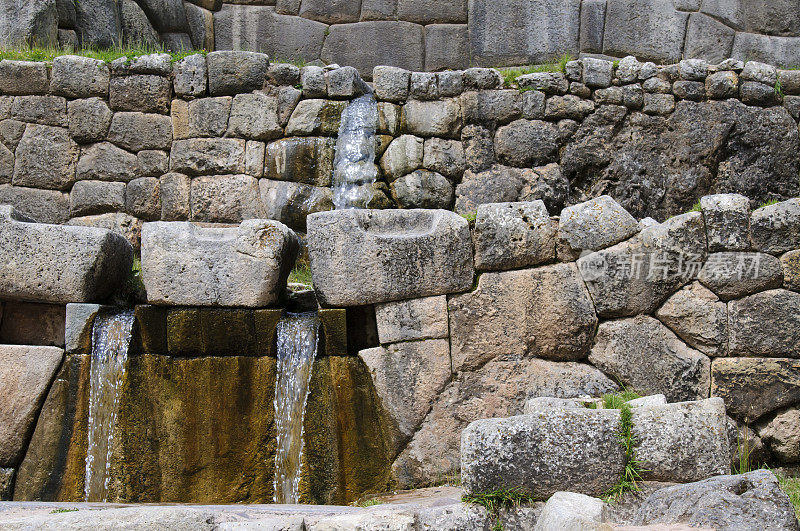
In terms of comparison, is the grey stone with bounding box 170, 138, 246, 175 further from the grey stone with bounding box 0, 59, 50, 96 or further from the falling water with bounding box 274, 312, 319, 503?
the falling water with bounding box 274, 312, 319, 503

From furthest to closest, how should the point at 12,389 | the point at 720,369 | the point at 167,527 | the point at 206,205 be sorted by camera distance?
the point at 206,205 → the point at 12,389 → the point at 720,369 → the point at 167,527

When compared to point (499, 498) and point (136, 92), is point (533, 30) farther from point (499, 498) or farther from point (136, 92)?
point (499, 498)

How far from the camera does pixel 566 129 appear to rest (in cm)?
755

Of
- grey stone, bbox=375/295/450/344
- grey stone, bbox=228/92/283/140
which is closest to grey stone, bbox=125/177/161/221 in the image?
grey stone, bbox=228/92/283/140

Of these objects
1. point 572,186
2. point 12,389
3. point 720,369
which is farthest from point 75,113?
point 720,369

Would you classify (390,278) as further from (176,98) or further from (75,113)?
(75,113)

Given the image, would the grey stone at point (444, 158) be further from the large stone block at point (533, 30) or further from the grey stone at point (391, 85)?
Answer: the large stone block at point (533, 30)

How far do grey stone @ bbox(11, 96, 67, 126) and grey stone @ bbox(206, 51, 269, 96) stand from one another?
1.62 meters

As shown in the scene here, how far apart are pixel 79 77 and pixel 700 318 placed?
631 centimetres

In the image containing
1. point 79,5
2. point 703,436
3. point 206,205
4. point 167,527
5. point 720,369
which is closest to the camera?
point 167,527

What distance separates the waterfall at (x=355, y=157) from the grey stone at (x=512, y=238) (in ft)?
8.68

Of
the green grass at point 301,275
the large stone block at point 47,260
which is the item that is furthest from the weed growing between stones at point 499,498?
the large stone block at point 47,260

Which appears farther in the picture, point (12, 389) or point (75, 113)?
point (75, 113)

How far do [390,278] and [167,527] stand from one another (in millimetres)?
2018
